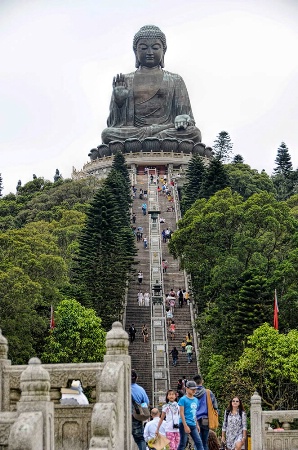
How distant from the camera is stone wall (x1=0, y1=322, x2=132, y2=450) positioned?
10609 mm

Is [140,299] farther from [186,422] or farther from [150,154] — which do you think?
[150,154]

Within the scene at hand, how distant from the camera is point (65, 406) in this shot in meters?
13.9

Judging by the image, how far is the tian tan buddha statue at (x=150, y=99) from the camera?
7344cm

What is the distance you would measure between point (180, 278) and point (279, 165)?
39.1 meters

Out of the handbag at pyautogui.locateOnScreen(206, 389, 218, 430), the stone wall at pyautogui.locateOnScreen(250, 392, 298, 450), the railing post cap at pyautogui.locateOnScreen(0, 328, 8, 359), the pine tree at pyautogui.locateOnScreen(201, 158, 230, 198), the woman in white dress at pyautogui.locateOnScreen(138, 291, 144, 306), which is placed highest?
the pine tree at pyautogui.locateOnScreen(201, 158, 230, 198)

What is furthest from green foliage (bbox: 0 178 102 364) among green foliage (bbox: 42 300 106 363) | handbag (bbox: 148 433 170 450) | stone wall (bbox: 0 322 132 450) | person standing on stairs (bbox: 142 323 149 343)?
stone wall (bbox: 0 322 132 450)

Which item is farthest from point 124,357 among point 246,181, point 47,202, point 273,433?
point 246,181

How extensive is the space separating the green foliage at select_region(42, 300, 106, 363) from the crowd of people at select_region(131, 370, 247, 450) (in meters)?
16.2

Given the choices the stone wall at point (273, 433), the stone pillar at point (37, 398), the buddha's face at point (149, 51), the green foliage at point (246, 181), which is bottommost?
the stone wall at point (273, 433)

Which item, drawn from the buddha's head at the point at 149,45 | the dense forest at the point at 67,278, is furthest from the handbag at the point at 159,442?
the buddha's head at the point at 149,45

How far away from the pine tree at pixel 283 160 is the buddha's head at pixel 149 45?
14247 mm

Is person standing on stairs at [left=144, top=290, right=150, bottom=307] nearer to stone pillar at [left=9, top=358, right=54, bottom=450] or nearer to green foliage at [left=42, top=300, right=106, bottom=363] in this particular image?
green foliage at [left=42, top=300, right=106, bottom=363]

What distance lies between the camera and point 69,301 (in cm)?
3328

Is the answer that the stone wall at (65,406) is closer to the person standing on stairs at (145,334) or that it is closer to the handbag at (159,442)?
the handbag at (159,442)
